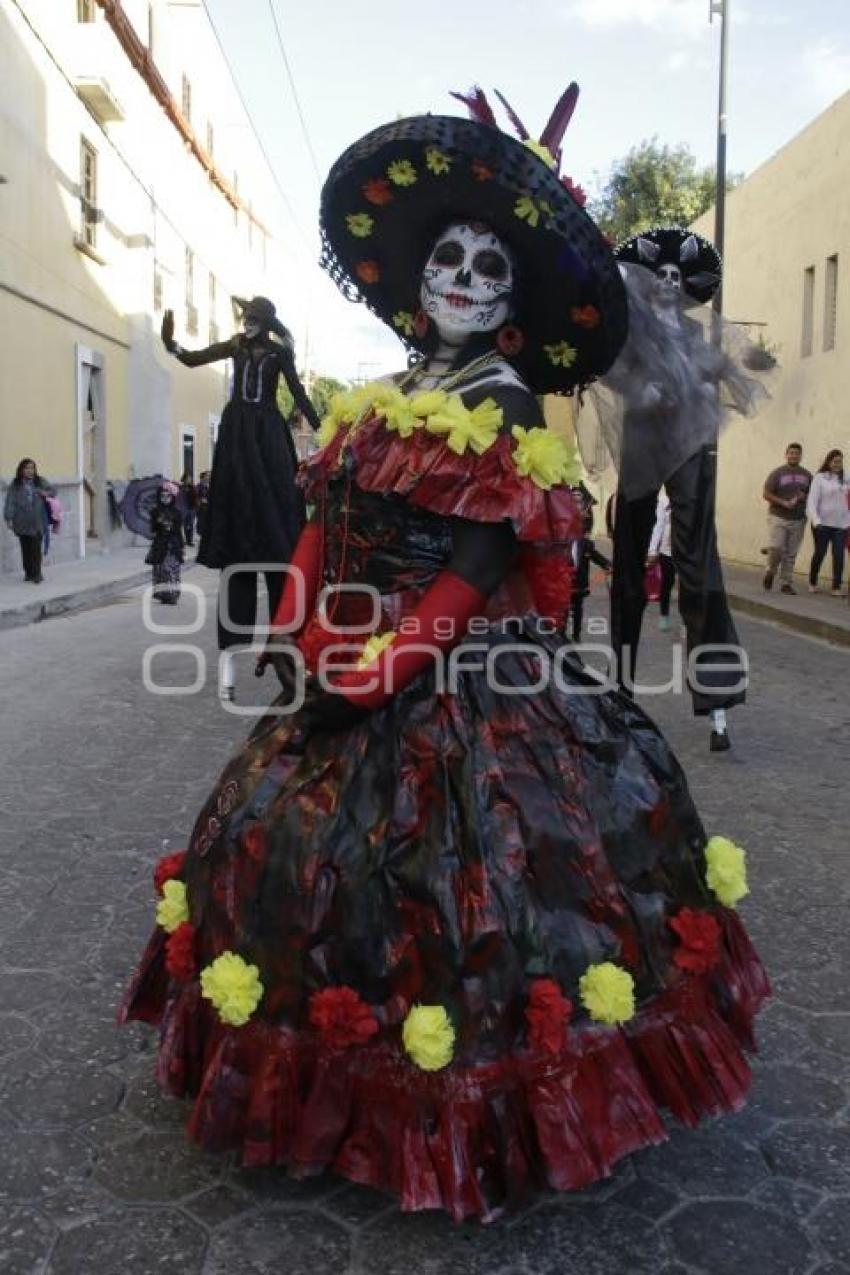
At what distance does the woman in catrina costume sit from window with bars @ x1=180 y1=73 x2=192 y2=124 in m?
29.2

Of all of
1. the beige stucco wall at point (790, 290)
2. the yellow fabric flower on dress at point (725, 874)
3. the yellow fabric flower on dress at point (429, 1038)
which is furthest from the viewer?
the beige stucco wall at point (790, 290)

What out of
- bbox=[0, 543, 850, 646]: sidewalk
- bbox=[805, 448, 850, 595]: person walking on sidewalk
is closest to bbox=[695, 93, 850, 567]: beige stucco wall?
bbox=[805, 448, 850, 595]: person walking on sidewalk

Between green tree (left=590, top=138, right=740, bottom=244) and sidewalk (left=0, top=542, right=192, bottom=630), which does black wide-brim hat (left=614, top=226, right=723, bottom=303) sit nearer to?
sidewalk (left=0, top=542, right=192, bottom=630)

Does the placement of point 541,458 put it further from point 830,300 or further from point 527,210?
point 830,300

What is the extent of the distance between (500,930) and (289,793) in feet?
1.52

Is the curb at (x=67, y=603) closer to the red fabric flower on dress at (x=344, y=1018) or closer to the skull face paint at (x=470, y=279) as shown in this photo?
the skull face paint at (x=470, y=279)

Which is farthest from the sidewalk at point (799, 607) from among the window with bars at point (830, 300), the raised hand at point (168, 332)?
the raised hand at point (168, 332)

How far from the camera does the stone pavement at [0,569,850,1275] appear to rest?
218 cm

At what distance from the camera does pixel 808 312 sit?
17219 mm

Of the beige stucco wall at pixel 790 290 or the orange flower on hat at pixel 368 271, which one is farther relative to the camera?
the beige stucco wall at pixel 790 290

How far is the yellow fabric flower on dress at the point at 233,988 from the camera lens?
218 cm

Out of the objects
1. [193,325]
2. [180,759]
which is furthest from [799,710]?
[193,325]

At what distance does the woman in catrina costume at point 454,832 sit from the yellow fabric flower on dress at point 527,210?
0.01 meters

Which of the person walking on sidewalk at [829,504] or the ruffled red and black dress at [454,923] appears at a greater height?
the person walking on sidewalk at [829,504]
